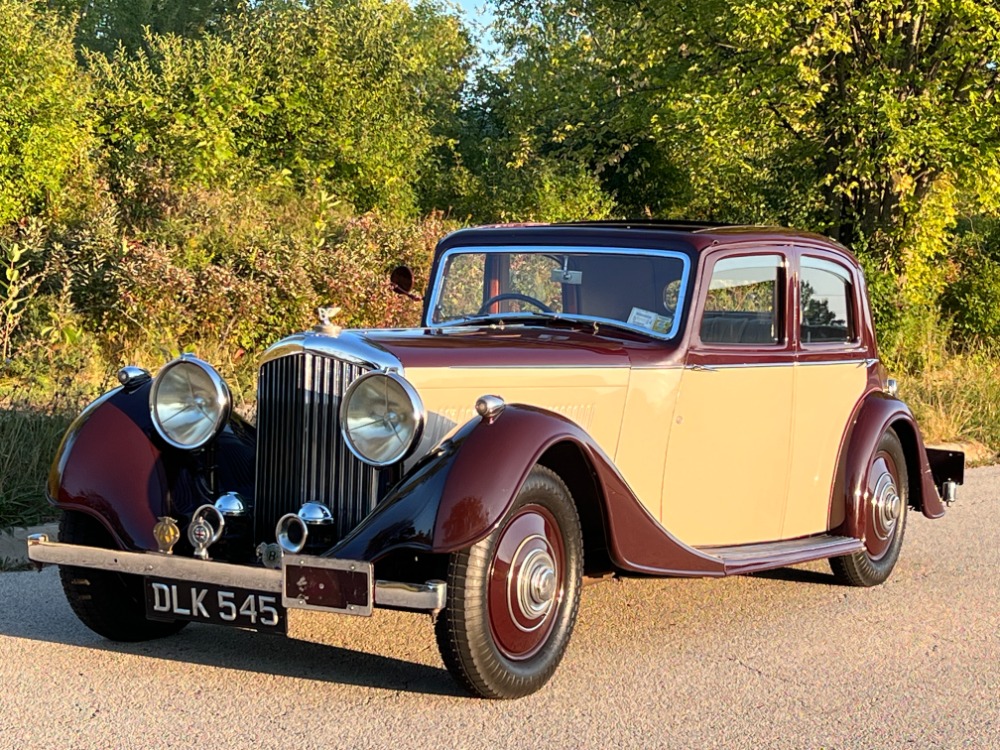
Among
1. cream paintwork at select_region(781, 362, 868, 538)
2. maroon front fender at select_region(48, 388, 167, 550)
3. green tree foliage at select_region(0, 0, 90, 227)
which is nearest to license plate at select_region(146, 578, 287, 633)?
maroon front fender at select_region(48, 388, 167, 550)

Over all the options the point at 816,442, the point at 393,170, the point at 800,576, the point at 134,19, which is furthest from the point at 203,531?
the point at 134,19

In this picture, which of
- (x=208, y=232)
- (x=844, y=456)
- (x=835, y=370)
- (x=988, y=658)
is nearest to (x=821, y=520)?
(x=844, y=456)

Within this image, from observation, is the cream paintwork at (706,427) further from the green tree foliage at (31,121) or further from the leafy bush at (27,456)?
the green tree foliage at (31,121)

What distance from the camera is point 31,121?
14.2 metres

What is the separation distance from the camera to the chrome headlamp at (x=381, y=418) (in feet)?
15.2

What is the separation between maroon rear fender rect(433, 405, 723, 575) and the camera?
4332mm

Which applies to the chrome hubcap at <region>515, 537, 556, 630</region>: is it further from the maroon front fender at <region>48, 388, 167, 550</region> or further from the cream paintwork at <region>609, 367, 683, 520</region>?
the maroon front fender at <region>48, 388, 167, 550</region>

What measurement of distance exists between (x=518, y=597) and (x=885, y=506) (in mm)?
2856

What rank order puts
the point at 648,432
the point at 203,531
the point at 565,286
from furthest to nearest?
the point at 565,286, the point at 648,432, the point at 203,531

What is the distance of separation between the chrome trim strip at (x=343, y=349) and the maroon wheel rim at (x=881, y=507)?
2.94 metres

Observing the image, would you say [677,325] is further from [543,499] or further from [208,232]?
[208,232]

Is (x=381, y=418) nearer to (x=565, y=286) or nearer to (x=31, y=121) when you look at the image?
(x=565, y=286)

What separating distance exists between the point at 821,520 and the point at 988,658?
4.22 feet

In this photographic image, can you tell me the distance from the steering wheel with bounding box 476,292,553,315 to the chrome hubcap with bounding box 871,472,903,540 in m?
2.03
